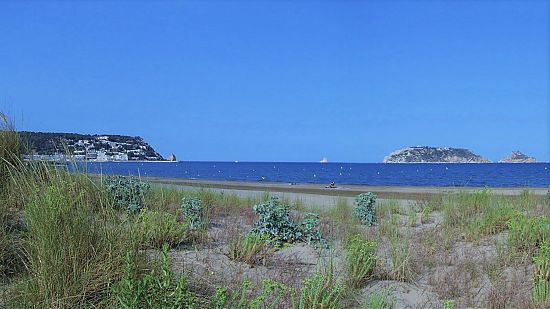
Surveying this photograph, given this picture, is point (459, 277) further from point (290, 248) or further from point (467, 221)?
point (467, 221)

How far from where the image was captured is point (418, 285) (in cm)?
531

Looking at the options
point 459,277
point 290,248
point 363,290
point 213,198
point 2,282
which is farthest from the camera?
point 213,198

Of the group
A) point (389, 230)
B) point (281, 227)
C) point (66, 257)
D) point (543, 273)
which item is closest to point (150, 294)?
point (66, 257)

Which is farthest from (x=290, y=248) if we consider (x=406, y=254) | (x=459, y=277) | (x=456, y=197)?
(x=456, y=197)

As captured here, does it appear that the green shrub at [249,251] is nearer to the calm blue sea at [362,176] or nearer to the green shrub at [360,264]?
the green shrub at [360,264]

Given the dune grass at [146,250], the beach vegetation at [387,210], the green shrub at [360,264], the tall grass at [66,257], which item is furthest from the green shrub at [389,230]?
the tall grass at [66,257]

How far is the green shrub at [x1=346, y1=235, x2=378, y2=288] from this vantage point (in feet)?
16.7

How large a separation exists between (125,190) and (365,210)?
14.9 feet

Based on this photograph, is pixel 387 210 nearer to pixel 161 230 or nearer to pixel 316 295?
pixel 161 230

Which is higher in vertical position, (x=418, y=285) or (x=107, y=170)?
(x=107, y=170)

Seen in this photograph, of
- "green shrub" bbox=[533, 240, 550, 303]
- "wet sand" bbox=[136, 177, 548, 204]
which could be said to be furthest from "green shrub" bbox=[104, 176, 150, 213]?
"green shrub" bbox=[533, 240, 550, 303]

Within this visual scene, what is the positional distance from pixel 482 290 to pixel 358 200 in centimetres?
474

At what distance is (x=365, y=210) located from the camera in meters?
9.64

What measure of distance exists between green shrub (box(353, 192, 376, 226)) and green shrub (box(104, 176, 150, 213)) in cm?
402
